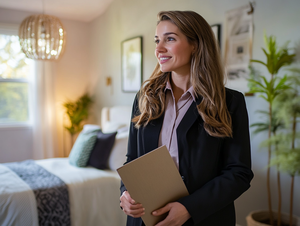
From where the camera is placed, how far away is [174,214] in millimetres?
991

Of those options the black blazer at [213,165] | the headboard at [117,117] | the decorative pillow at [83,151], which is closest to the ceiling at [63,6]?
the headboard at [117,117]

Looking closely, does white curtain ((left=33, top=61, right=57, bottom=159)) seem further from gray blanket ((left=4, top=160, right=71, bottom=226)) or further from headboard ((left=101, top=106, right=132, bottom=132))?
gray blanket ((left=4, top=160, right=71, bottom=226))

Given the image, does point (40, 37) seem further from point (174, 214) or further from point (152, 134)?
point (174, 214)

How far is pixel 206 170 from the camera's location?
1089mm

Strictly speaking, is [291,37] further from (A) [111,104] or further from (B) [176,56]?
(A) [111,104]

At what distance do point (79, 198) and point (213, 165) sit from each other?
5.78 ft

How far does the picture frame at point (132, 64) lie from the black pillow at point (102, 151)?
1035mm

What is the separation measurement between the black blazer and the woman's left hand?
0.06ft

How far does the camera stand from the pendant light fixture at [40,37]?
3152 mm

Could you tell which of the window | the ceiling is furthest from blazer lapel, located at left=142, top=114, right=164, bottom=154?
the window

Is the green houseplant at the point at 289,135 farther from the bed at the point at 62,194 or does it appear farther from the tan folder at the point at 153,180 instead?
the bed at the point at 62,194

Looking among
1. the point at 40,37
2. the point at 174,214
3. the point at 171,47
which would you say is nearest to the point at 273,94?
the point at 171,47

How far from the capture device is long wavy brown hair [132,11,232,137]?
1078 millimetres

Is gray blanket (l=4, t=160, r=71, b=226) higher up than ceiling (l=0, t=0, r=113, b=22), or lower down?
lower down
